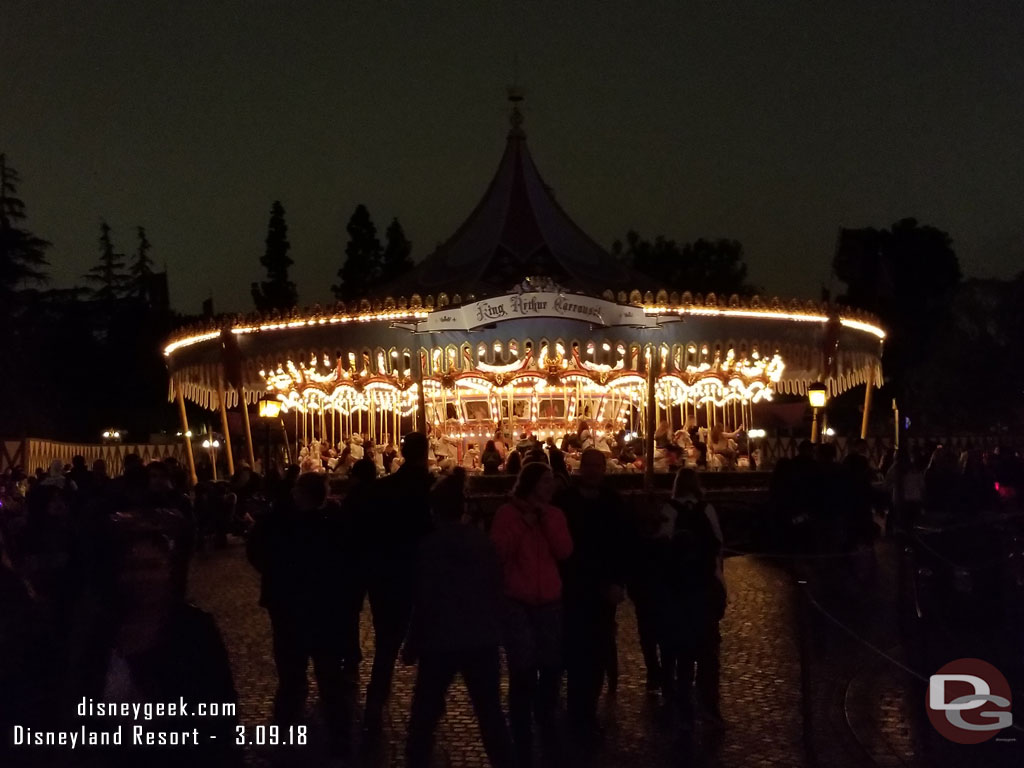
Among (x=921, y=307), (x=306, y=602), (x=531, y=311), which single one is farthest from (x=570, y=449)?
(x=921, y=307)

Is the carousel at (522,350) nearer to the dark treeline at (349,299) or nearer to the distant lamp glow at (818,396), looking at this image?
the distant lamp glow at (818,396)

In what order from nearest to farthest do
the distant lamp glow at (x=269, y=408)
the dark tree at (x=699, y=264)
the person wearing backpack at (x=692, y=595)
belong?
the person wearing backpack at (x=692, y=595) < the distant lamp glow at (x=269, y=408) < the dark tree at (x=699, y=264)

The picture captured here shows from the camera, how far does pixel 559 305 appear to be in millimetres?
21453

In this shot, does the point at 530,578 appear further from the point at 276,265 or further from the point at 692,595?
the point at 276,265

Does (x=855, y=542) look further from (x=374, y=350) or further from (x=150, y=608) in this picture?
(x=150, y=608)

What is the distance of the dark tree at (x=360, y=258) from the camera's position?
246 feet

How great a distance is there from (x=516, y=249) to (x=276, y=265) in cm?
4849

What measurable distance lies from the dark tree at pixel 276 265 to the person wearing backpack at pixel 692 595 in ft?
217

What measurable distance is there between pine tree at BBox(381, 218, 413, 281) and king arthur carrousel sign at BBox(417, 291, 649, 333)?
176 ft

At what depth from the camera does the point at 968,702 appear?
29.0 ft

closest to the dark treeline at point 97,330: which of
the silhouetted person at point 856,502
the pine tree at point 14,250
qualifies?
the pine tree at point 14,250

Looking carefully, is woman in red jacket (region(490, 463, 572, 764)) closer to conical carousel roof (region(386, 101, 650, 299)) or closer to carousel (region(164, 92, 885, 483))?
carousel (region(164, 92, 885, 483))

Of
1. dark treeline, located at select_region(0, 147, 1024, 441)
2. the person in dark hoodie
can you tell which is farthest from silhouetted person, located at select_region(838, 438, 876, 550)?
dark treeline, located at select_region(0, 147, 1024, 441)

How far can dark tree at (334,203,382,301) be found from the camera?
246 ft
